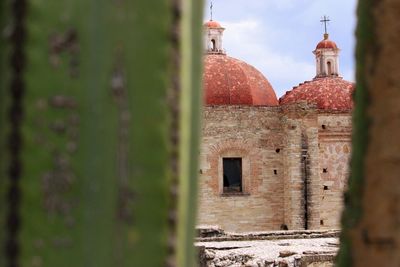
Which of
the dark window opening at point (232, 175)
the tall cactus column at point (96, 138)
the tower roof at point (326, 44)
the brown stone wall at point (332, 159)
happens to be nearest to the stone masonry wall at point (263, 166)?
the dark window opening at point (232, 175)

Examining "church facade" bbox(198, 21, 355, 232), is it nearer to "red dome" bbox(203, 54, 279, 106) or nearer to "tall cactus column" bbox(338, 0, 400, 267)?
"red dome" bbox(203, 54, 279, 106)

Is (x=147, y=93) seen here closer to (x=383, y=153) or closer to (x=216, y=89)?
(x=383, y=153)

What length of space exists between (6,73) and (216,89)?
1831cm

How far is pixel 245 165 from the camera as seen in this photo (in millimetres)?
18156

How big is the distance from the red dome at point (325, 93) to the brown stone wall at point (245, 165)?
2037 millimetres

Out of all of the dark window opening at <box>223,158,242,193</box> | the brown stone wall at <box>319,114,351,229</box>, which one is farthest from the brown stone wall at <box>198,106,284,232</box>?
the brown stone wall at <box>319,114,351,229</box>

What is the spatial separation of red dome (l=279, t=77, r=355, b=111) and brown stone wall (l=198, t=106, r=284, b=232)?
204cm

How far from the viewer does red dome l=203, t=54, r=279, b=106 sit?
19250 mm

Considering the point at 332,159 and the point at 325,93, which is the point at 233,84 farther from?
the point at 332,159

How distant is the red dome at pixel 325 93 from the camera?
20016 mm

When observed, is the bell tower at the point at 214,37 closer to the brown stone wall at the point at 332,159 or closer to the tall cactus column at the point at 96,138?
the brown stone wall at the point at 332,159

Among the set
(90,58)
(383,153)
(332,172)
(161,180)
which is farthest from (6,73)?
(332,172)

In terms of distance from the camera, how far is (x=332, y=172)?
739 inches

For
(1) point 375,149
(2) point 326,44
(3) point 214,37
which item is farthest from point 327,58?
(1) point 375,149
